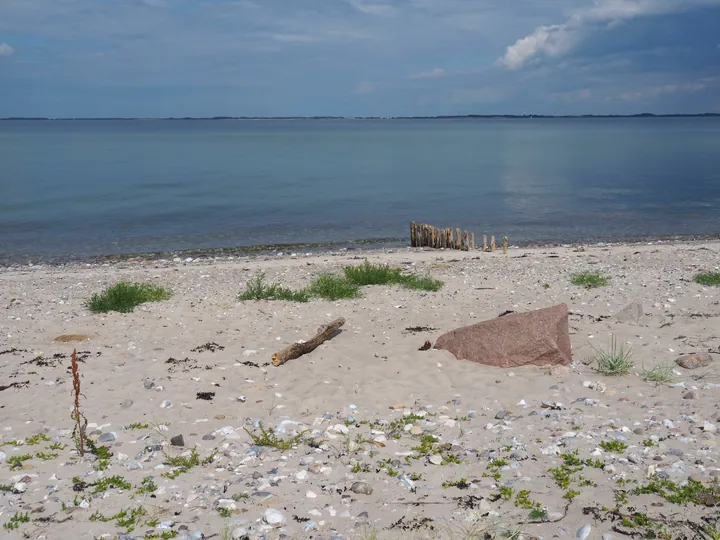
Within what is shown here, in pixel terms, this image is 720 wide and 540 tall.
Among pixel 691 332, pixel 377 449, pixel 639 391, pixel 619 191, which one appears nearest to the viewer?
pixel 377 449

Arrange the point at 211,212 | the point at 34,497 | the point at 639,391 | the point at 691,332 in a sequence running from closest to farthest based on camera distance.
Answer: the point at 34,497, the point at 639,391, the point at 691,332, the point at 211,212

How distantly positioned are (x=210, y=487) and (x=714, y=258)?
619 inches

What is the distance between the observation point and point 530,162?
67.2 meters

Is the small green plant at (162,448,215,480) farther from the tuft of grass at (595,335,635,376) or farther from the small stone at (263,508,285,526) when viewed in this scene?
the tuft of grass at (595,335,635,376)

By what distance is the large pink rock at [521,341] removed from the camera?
8.94 m

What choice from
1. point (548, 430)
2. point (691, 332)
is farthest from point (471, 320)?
point (548, 430)

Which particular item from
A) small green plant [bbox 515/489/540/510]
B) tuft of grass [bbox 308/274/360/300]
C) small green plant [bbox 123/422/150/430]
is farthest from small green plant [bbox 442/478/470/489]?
tuft of grass [bbox 308/274/360/300]

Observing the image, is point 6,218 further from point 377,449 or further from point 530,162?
point 530,162

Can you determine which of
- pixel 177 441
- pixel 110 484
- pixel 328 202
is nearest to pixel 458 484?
pixel 177 441

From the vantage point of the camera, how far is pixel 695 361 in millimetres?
8695

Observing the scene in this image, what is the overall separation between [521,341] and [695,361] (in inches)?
88.6

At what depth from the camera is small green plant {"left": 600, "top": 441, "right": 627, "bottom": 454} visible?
622cm

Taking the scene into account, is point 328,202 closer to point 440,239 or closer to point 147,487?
point 440,239

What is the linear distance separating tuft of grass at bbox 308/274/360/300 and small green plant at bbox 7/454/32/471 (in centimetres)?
731
